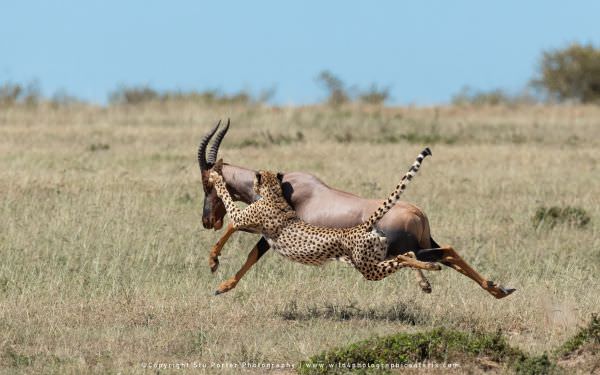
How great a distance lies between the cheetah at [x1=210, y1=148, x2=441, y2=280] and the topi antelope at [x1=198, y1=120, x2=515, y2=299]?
108 mm

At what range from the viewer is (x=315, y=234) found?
881 cm

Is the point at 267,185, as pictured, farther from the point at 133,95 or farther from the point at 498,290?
the point at 133,95

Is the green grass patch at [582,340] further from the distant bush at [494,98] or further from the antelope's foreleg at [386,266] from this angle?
the distant bush at [494,98]

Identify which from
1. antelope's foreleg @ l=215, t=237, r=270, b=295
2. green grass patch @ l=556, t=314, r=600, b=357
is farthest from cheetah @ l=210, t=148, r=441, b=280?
green grass patch @ l=556, t=314, r=600, b=357

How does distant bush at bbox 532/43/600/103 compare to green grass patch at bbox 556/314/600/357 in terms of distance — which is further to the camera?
distant bush at bbox 532/43/600/103

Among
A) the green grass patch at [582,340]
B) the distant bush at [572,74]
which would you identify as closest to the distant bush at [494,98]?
the distant bush at [572,74]

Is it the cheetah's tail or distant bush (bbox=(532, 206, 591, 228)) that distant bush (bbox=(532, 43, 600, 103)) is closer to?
distant bush (bbox=(532, 206, 591, 228))

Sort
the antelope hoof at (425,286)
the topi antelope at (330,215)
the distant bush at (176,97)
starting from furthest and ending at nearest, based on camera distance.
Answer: the distant bush at (176,97)
the antelope hoof at (425,286)
the topi antelope at (330,215)

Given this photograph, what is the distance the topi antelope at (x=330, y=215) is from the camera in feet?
28.6

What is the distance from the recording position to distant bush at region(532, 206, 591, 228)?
1362 centimetres

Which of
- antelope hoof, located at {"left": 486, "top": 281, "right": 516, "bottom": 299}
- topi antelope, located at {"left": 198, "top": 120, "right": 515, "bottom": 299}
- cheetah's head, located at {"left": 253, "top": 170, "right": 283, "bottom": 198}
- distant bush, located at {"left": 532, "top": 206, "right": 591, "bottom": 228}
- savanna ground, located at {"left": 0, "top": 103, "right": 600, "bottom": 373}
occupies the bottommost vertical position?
savanna ground, located at {"left": 0, "top": 103, "right": 600, "bottom": 373}

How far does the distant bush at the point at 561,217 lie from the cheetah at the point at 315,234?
17.2 ft

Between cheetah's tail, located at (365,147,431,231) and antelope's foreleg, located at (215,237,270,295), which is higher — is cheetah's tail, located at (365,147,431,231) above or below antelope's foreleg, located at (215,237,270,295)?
above

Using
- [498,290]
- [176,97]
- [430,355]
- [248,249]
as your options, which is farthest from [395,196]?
[176,97]
